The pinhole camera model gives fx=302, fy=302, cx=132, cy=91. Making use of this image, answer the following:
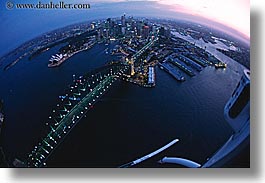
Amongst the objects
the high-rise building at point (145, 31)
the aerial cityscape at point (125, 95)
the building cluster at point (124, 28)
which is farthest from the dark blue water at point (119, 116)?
the high-rise building at point (145, 31)

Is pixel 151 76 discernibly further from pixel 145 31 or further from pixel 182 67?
pixel 145 31

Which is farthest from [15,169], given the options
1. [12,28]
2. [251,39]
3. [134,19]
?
[251,39]

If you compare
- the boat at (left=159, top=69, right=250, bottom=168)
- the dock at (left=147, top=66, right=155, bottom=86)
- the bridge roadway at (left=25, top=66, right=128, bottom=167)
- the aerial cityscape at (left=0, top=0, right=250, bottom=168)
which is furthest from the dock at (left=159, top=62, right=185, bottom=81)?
the boat at (left=159, top=69, right=250, bottom=168)

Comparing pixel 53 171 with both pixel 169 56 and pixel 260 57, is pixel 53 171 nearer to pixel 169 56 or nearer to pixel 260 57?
pixel 169 56

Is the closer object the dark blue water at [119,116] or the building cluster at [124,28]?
the dark blue water at [119,116]

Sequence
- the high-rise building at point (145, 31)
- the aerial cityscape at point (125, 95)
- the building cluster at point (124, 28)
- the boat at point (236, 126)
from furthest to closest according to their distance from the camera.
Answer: the high-rise building at point (145, 31) → the building cluster at point (124, 28) → the aerial cityscape at point (125, 95) → the boat at point (236, 126)

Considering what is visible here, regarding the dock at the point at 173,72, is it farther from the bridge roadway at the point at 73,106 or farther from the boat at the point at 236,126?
the boat at the point at 236,126

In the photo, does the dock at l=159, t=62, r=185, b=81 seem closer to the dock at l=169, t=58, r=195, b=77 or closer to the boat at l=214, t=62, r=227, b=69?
the dock at l=169, t=58, r=195, b=77

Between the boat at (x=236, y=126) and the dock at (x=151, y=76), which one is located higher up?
the dock at (x=151, y=76)
